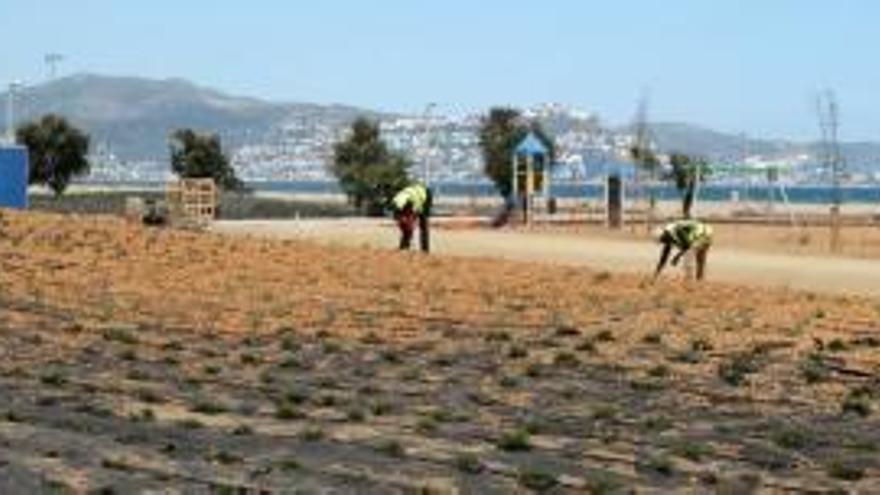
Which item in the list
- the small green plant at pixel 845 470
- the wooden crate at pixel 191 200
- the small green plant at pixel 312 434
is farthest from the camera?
the wooden crate at pixel 191 200

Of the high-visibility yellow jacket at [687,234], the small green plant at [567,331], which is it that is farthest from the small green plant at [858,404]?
the high-visibility yellow jacket at [687,234]

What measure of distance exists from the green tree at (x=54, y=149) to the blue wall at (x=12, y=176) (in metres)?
34.7

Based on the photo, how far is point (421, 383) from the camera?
12.5m

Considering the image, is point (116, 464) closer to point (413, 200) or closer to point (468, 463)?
point (468, 463)

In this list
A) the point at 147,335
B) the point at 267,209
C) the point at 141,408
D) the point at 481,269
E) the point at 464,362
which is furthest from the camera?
the point at 267,209

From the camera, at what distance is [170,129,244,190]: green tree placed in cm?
8075

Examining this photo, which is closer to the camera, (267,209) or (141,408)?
(141,408)

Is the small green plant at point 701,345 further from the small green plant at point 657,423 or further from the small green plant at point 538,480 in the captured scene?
the small green plant at point 538,480

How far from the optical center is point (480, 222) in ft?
192

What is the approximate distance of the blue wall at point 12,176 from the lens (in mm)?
40750

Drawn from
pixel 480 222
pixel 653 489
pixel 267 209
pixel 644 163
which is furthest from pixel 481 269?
pixel 644 163

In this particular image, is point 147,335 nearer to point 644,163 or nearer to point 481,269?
point 481,269

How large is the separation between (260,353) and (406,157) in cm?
6973

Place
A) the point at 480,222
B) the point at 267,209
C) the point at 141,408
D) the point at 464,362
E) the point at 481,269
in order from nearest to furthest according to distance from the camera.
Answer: the point at 141,408 → the point at 464,362 → the point at 481,269 → the point at 480,222 → the point at 267,209
